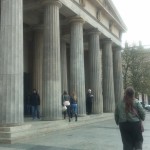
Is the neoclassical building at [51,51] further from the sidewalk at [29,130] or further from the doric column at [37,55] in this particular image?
the sidewalk at [29,130]

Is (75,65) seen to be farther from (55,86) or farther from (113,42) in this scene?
(113,42)

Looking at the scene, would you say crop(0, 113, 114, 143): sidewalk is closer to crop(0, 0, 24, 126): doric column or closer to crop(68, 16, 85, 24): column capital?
crop(0, 0, 24, 126): doric column

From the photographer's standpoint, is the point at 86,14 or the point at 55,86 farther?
the point at 86,14

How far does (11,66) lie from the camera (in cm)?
1366

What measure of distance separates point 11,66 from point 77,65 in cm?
993

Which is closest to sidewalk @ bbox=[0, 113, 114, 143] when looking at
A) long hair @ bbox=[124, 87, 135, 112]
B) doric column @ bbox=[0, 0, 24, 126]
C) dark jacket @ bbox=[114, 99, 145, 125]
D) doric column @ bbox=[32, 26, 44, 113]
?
doric column @ bbox=[0, 0, 24, 126]

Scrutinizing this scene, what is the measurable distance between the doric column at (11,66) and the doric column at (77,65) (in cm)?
934

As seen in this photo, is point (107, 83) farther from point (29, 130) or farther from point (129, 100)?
point (129, 100)

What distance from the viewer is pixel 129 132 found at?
6773mm

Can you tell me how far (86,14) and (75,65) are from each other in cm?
502

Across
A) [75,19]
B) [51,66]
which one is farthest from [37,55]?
[51,66]

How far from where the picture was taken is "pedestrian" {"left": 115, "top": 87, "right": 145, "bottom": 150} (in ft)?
22.0

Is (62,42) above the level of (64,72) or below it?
above

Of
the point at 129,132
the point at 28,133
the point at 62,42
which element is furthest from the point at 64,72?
the point at 129,132
